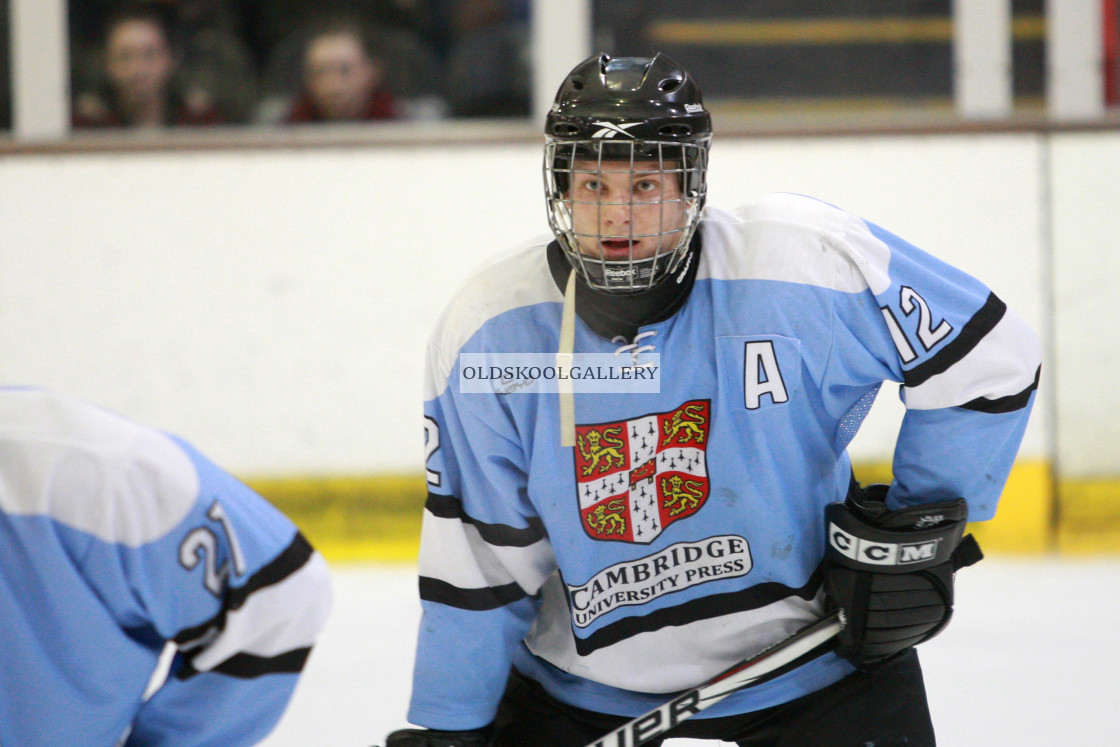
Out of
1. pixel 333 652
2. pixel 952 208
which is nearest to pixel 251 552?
pixel 333 652

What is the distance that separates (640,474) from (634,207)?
31cm

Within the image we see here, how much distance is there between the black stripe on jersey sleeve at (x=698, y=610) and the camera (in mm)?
1412

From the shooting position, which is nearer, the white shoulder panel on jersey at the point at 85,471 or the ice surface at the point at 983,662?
the white shoulder panel on jersey at the point at 85,471

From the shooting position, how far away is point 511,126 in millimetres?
3291

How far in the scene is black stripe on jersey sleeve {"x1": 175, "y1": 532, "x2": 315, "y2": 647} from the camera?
3.28 ft

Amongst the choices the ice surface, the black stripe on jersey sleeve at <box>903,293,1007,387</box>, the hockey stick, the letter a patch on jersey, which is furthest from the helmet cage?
the ice surface

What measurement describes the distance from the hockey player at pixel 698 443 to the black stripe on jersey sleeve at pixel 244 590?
406mm

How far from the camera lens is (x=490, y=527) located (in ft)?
4.73

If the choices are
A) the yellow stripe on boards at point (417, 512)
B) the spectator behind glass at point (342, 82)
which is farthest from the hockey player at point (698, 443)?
the spectator behind glass at point (342, 82)

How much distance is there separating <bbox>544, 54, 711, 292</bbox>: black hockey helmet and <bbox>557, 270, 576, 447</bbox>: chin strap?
4 cm

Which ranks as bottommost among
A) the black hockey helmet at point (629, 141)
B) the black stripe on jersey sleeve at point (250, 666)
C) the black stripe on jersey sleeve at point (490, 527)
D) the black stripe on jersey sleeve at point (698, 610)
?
the black stripe on jersey sleeve at point (698, 610)

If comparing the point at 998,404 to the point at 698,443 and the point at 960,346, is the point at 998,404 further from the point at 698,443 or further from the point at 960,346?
the point at 698,443

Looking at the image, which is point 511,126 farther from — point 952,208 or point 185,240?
point 952,208

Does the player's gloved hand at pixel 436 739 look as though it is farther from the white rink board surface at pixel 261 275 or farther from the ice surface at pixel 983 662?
the white rink board surface at pixel 261 275
